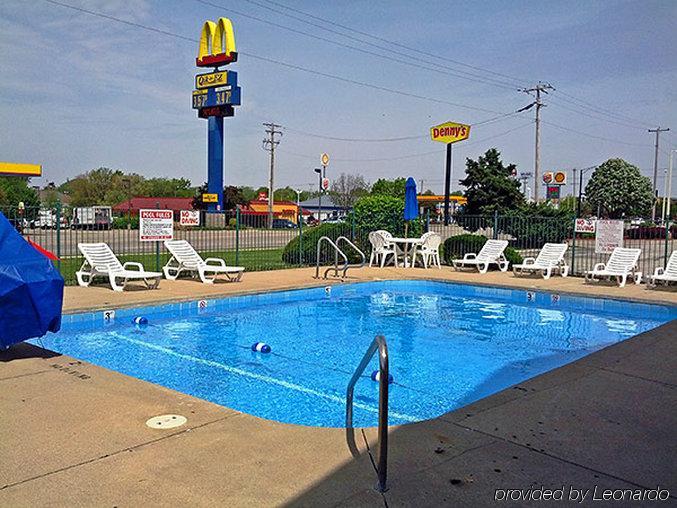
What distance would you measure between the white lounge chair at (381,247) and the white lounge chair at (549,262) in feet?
12.4

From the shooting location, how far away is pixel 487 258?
1705 cm

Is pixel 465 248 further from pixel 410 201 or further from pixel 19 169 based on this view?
pixel 19 169

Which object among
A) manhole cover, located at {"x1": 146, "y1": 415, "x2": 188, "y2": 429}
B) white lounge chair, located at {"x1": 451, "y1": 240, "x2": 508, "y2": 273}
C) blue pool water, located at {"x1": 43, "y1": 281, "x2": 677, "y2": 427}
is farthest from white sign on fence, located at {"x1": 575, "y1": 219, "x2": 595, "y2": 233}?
manhole cover, located at {"x1": 146, "y1": 415, "x2": 188, "y2": 429}

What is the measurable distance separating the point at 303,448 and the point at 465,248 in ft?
50.6

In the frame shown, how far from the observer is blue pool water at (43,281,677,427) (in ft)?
21.6

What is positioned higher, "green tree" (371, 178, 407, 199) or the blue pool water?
"green tree" (371, 178, 407, 199)

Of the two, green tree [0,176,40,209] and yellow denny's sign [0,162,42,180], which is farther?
green tree [0,176,40,209]

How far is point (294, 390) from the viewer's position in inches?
263

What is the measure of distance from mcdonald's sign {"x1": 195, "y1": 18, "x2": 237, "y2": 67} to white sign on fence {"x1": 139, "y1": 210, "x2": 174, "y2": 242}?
28.0 metres

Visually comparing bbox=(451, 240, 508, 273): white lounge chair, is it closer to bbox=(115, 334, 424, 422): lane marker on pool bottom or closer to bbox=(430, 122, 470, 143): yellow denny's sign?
bbox=(115, 334, 424, 422): lane marker on pool bottom

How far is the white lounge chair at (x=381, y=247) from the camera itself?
59.5 feet

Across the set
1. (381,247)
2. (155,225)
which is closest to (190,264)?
(155,225)

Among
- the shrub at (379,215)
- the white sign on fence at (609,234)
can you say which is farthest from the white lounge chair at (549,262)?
the shrub at (379,215)

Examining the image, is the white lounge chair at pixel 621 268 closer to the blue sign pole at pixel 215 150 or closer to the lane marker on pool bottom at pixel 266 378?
the lane marker on pool bottom at pixel 266 378
